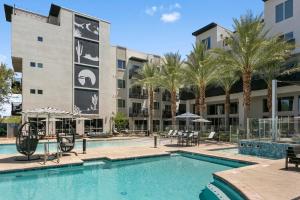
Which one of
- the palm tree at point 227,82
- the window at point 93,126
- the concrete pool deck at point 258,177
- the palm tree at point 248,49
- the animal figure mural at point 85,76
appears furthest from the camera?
the window at point 93,126

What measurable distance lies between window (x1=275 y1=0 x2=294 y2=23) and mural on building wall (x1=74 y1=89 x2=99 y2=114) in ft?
80.5

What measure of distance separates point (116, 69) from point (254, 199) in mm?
39349

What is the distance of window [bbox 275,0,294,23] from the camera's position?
95.8ft

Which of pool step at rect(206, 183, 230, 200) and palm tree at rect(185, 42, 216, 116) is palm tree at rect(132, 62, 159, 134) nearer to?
palm tree at rect(185, 42, 216, 116)

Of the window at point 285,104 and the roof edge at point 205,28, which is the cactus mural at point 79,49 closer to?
the roof edge at point 205,28

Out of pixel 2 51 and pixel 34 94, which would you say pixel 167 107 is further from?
pixel 2 51

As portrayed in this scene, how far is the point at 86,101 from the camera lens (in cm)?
4038

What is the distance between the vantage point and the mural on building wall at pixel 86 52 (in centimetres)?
3984

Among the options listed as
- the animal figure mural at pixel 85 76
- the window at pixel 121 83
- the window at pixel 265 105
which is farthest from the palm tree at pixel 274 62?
the window at pixel 121 83

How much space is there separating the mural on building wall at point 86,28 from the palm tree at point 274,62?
23.8 m

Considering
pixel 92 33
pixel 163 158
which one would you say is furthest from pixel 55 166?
pixel 92 33

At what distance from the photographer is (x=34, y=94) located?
35.4 metres

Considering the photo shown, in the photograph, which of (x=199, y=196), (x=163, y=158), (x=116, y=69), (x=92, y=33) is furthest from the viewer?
(x=116, y=69)

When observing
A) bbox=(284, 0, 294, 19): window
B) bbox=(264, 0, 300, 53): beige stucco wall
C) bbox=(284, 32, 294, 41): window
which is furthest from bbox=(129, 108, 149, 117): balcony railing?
bbox=(284, 0, 294, 19): window
